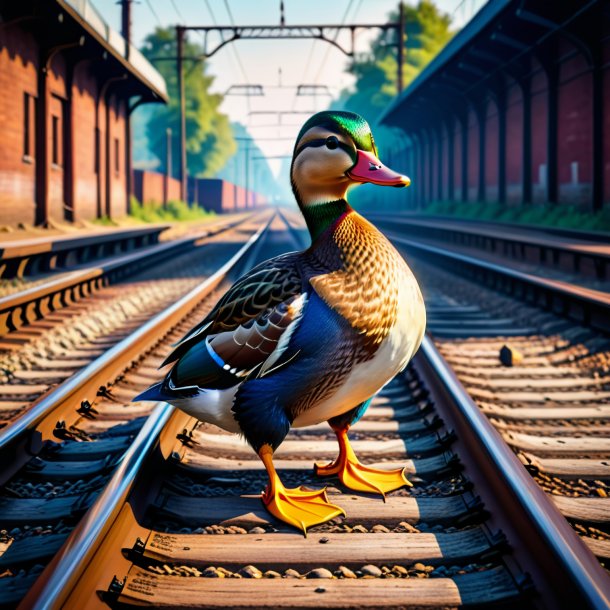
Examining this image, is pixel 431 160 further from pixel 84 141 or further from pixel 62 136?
pixel 62 136

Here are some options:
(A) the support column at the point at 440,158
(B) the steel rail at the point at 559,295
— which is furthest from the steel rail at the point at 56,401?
(A) the support column at the point at 440,158

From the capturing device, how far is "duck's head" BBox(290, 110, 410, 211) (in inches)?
101

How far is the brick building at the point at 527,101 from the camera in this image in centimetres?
1725

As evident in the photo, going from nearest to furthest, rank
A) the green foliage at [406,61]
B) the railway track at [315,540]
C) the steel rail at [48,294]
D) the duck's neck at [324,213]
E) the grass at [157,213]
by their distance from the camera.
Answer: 1. the railway track at [315,540]
2. the duck's neck at [324,213]
3. the steel rail at [48,294]
4. the grass at [157,213]
5. the green foliage at [406,61]

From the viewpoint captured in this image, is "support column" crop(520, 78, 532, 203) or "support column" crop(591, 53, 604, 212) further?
"support column" crop(520, 78, 532, 203)

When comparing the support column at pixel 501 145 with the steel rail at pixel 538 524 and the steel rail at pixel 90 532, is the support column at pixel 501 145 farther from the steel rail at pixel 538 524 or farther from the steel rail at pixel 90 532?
the steel rail at pixel 90 532

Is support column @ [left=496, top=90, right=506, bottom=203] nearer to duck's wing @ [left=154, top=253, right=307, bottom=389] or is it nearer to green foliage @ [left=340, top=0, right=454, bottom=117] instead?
duck's wing @ [left=154, top=253, right=307, bottom=389]

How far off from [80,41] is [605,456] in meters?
17.2

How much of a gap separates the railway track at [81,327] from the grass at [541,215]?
8080 mm

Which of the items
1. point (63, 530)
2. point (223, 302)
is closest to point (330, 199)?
point (223, 302)

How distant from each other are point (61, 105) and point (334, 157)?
20.2 metres

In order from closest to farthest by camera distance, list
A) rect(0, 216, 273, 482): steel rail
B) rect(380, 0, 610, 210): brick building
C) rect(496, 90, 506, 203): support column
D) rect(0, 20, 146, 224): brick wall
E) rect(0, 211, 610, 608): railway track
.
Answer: rect(0, 211, 610, 608): railway track, rect(0, 216, 273, 482): steel rail, rect(0, 20, 146, 224): brick wall, rect(380, 0, 610, 210): brick building, rect(496, 90, 506, 203): support column

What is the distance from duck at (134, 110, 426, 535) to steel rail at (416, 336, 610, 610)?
63cm

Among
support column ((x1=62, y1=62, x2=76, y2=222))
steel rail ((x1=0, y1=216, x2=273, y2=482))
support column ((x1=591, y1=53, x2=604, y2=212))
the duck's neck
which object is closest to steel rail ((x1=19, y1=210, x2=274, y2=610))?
steel rail ((x1=0, y1=216, x2=273, y2=482))
